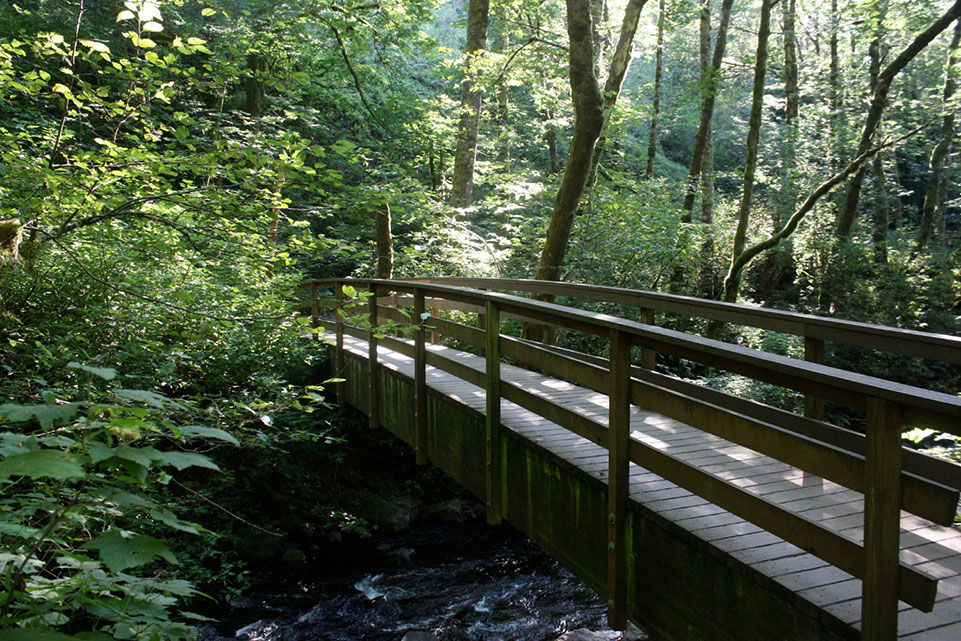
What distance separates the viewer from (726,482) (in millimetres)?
2672

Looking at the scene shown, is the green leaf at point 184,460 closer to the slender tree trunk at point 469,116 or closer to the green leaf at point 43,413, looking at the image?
the green leaf at point 43,413

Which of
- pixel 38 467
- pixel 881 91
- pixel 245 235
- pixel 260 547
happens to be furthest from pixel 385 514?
pixel 881 91

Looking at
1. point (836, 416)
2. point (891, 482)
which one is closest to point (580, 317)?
point (891, 482)

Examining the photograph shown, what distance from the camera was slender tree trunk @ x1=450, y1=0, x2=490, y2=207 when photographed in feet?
44.3

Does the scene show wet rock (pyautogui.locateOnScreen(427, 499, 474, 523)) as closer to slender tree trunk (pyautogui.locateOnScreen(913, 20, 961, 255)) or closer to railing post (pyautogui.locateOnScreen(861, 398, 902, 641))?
railing post (pyautogui.locateOnScreen(861, 398, 902, 641))

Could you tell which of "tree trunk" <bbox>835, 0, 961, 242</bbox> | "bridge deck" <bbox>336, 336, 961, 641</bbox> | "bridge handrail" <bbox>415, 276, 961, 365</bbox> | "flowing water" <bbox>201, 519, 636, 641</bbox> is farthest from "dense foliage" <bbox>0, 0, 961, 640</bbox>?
"bridge handrail" <bbox>415, 276, 961, 365</bbox>

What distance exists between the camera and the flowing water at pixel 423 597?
21.4 feet

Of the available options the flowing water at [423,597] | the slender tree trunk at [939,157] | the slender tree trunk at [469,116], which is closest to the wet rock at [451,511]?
the flowing water at [423,597]

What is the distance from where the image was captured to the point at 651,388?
10.1ft

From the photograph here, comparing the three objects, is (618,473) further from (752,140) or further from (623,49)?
(752,140)

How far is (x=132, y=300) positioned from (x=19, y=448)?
183 inches

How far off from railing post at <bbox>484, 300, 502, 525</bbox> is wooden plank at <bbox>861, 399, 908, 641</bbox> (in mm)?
2787

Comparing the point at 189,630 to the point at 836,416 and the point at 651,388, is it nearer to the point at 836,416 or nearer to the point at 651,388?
the point at 651,388

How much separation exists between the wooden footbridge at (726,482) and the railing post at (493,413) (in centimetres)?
1
